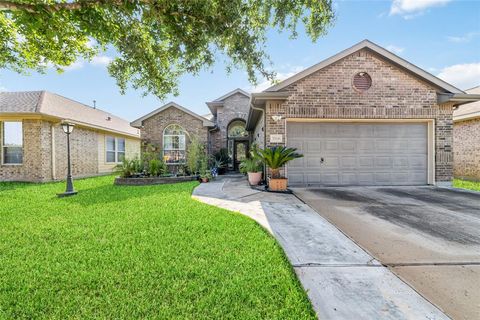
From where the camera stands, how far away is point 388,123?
28.5ft

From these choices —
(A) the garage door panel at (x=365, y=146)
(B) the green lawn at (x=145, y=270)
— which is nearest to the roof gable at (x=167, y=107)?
(A) the garage door panel at (x=365, y=146)

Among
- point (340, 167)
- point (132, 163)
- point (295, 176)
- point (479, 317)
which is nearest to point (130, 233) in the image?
point (479, 317)

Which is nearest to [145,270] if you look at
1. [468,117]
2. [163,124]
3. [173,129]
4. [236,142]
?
[173,129]

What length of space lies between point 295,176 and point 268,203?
123 inches

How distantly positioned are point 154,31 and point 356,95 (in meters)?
7.25

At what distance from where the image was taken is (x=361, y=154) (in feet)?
28.5

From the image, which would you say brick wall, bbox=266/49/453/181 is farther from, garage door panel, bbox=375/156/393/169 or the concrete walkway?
the concrete walkway

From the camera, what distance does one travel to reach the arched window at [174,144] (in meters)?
14.5

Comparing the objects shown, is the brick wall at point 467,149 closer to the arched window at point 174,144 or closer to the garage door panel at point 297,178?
the garage door panel at point 297,178

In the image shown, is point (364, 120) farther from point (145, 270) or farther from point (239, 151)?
point (239, 151)

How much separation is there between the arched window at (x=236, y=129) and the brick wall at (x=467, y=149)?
12.5 metres

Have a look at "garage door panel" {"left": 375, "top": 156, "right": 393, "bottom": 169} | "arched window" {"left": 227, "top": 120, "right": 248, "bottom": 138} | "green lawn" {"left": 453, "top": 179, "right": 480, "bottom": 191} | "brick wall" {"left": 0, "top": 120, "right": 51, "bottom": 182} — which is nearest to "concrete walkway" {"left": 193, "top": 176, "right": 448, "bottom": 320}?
"garage door panel" {"left": 375, "top": 156, "right": 393, "bottom": 169}

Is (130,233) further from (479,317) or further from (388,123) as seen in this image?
(388,123)

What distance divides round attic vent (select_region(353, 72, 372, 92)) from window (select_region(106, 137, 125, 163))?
48.7 ft
